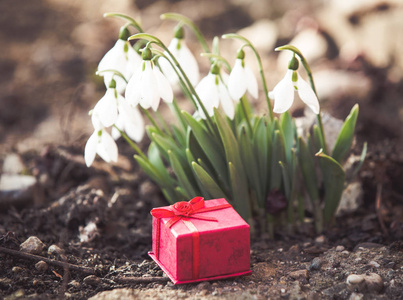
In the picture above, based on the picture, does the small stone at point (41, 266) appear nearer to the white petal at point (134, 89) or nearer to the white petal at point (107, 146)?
the white petal at point (107, 146)

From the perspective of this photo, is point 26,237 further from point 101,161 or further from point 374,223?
point 374,223

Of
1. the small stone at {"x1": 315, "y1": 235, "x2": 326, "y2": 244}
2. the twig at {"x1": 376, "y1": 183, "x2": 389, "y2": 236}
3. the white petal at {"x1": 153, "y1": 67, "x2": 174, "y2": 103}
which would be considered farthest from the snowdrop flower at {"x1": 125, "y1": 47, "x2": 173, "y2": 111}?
the twig at {"x1": 376, "y1": 183, "x2": 389, "y2": 236}

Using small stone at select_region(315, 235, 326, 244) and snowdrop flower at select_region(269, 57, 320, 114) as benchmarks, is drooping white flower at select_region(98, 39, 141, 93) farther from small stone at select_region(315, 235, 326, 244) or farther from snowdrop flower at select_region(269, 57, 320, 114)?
small stone at select_region(315, 235, 326, 244)

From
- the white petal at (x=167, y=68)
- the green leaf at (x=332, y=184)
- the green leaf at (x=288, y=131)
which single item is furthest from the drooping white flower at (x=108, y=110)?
the green leaf at (x=332, y=184)

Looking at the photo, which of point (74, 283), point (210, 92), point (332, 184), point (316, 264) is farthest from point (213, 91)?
point (74, 283)

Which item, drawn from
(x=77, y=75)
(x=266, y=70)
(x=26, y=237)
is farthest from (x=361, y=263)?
(x=77, y=75)
